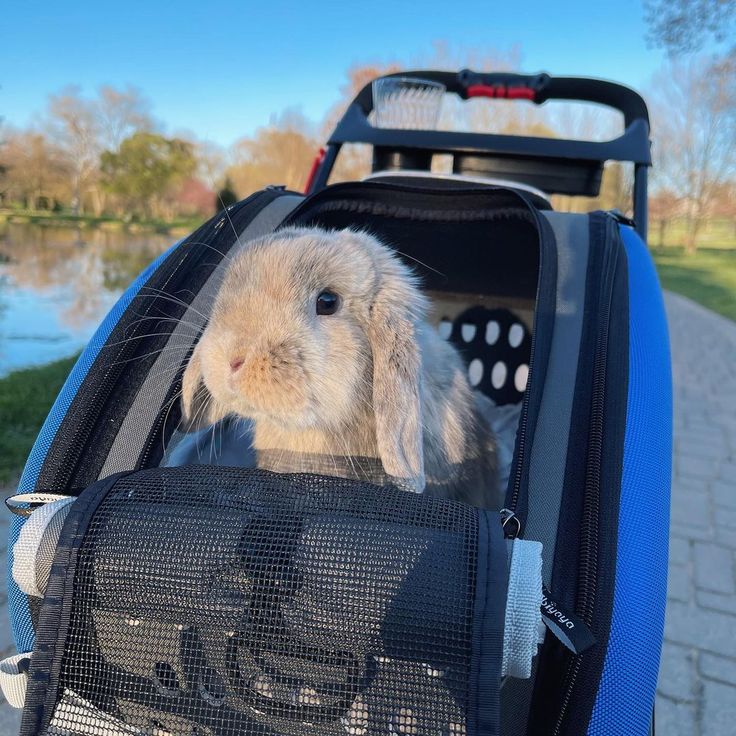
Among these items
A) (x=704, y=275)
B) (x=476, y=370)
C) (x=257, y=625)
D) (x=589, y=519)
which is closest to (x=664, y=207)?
A: (x=704, y=275)

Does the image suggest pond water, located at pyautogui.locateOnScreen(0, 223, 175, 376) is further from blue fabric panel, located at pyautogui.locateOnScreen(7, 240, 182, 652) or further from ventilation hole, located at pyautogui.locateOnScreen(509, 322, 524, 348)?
ventilation hole, located at pyautogui.locateOnScreen(509, 322, 524, 348)

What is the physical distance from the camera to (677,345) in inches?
336

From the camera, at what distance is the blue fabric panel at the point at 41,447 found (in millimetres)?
1217

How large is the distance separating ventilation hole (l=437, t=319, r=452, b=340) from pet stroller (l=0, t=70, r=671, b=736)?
1.21m

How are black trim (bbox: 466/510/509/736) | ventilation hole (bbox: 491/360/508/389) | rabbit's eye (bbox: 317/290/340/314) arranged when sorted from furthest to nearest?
ventilation hole (bbox: 491/360/508/389) → rabbit's eye (bbox: 317/290/340/314) → black trim (bbox: 466/510/509/736)

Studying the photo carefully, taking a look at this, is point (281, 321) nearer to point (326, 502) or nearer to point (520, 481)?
point (326, 502)

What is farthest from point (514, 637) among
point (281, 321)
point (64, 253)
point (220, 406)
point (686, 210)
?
point (686, 210)

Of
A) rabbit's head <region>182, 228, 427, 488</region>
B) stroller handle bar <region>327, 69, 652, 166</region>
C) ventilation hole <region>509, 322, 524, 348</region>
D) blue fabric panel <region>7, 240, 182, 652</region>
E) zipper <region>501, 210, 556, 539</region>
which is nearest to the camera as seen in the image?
zipper <region>501, 210, 556, 539</region>

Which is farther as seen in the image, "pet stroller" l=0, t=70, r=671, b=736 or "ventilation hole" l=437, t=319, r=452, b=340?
"ventilation hole" l=437, t=319, r=452, b=340

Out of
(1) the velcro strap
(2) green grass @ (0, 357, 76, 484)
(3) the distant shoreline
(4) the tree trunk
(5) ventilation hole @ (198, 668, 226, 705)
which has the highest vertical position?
(4) the tree trunk

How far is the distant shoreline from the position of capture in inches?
458

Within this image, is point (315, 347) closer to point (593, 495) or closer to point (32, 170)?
point (593, 495)

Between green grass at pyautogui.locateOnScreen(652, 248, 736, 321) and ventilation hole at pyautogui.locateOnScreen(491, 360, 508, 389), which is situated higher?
green grass at pyautogui.locateOnScreen(652, 248, 736, 321)

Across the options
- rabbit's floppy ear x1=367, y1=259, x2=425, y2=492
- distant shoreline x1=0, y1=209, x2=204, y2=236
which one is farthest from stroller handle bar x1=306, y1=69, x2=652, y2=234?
distant shoreline x1=0, y1=209, x2=204, y2=236
